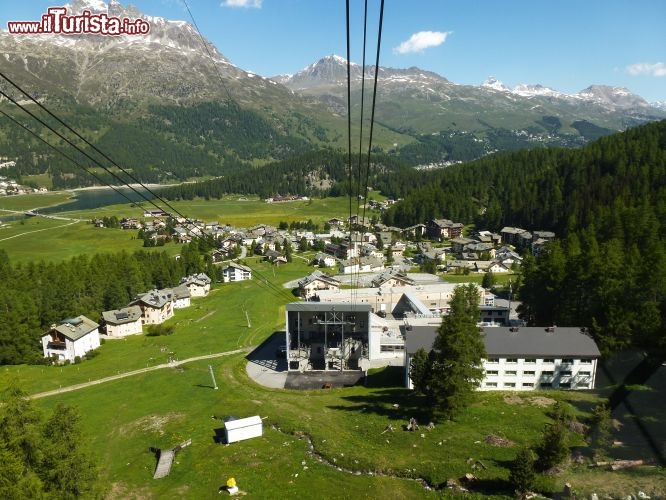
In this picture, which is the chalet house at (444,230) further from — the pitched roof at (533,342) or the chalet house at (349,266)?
the pitched roof at (533,342)

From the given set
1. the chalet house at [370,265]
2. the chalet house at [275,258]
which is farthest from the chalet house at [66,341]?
the chalet house at [370,265]

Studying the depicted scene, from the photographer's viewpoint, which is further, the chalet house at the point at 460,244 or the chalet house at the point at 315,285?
the chalet house at the point at 460,244

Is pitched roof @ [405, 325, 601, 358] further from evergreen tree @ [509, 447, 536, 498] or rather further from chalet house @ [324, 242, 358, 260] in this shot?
chalet house @ [324, 242, 358, 260]

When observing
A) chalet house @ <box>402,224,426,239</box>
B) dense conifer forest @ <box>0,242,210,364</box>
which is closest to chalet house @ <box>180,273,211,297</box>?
dense conifer forest @ <box>0,242,210,364</box>

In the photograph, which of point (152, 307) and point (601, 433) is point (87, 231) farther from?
point (601, 433)

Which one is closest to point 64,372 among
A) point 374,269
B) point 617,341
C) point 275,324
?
point 275,324

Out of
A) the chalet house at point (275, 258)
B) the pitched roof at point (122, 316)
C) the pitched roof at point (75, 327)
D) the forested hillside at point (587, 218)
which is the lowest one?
the pitched roof at point (122, 316)
